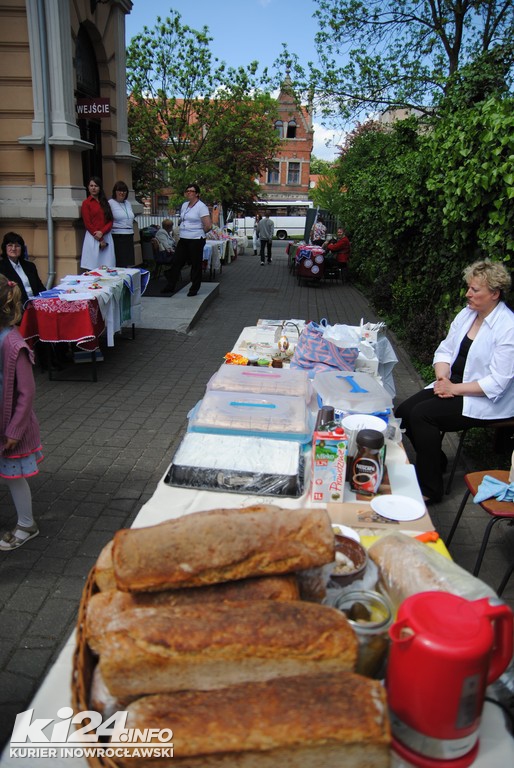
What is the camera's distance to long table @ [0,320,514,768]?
1349 millimetres

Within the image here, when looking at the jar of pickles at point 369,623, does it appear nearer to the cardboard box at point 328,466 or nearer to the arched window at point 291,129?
the cardboard box at point 328,466

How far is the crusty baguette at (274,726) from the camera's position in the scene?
1110mm

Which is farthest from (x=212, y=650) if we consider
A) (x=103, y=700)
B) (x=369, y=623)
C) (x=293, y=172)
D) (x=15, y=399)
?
(x=293, y=172)

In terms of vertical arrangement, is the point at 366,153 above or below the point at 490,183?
above

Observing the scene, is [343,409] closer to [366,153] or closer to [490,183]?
[490,183]

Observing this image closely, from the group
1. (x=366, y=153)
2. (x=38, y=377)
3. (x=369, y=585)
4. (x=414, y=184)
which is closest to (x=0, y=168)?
(x=38, y=377)

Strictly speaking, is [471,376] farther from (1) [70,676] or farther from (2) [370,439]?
(1) [70,676]

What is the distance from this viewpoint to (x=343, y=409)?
10.4 feet

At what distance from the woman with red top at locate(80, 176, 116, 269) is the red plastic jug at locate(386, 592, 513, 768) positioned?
852 cm

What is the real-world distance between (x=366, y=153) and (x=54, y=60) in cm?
1379

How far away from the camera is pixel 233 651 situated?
123 centimetres

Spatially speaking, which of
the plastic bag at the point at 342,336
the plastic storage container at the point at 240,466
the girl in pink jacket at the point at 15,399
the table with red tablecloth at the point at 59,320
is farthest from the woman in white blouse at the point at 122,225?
the plastic storage container at the point at 240,466

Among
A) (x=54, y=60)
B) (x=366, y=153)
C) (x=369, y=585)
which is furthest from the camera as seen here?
(x=366, y=153)

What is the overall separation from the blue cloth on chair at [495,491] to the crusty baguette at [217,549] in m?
2.07
